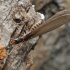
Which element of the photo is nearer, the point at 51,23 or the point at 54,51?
the point at 51,23

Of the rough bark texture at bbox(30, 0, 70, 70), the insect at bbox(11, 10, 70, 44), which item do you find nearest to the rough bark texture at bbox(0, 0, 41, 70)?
the insect at bbox(11, 10, 70, 44)

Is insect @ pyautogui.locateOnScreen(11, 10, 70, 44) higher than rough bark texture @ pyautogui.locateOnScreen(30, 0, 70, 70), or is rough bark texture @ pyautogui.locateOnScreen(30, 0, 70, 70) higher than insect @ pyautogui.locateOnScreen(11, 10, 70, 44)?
insect @ pyautogui.locateOnScreen(11, 10, 70, 44)

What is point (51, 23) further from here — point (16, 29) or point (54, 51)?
point (54, 51)

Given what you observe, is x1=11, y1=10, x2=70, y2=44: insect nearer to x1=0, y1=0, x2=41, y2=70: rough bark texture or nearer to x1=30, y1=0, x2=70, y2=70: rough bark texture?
x1=0, y1=0, x2=41, y2=70: rough bark texture

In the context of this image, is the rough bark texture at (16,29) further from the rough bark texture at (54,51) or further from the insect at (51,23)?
the rough bark texture at (54,51)

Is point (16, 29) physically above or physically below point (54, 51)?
above

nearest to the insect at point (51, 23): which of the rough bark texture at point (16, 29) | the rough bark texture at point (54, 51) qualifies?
the rough bark texture at point (16, 29)

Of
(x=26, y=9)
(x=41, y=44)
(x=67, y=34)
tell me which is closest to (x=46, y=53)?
(x=41, y=44)

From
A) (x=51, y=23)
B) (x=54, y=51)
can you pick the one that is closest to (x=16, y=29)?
(x=51, y=23)

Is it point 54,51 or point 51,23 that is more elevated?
point 51,23

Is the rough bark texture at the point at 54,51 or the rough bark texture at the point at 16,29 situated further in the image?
the rough bark texture at the point at 54,51
